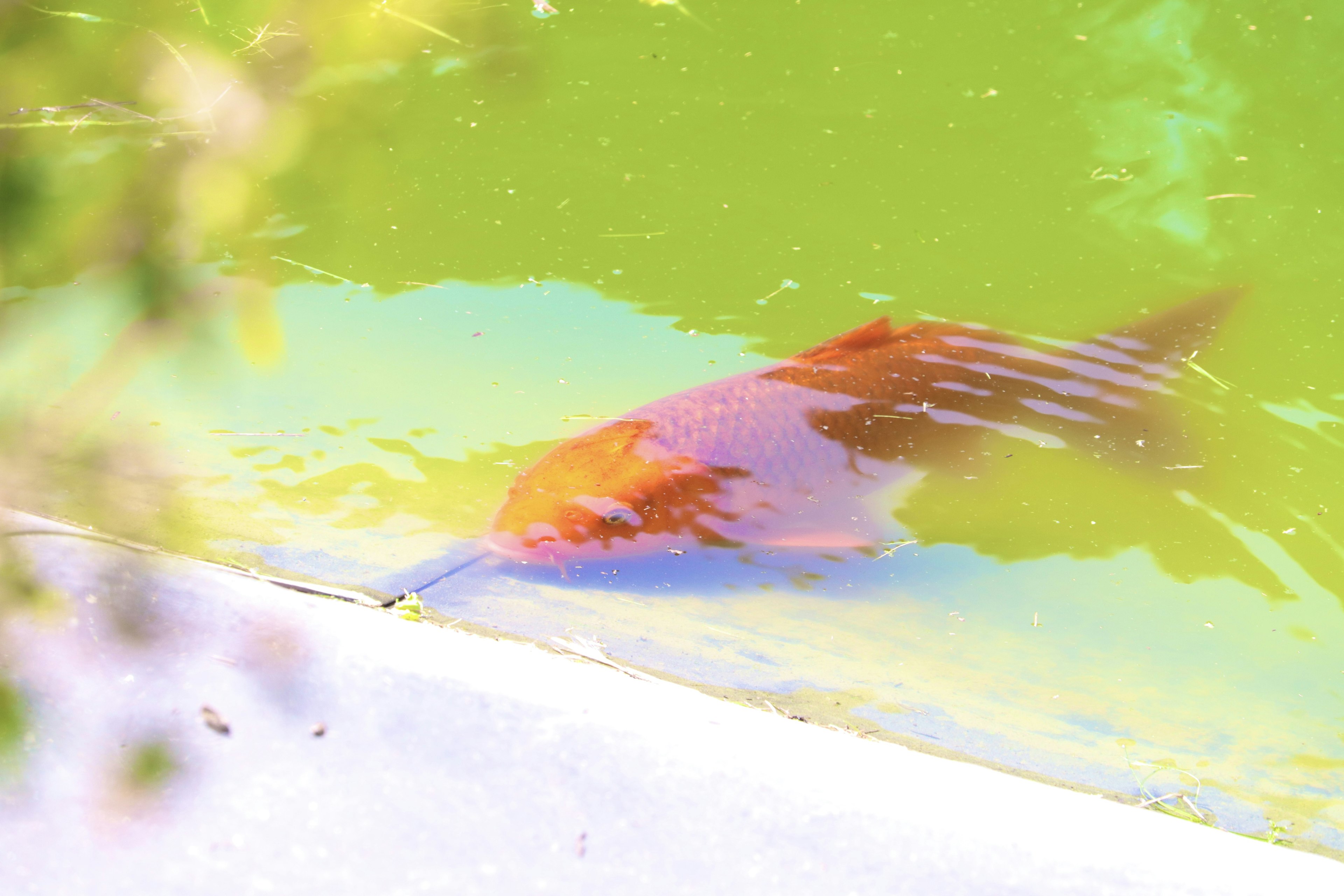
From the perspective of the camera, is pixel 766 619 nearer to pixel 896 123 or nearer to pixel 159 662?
pixel 159 662

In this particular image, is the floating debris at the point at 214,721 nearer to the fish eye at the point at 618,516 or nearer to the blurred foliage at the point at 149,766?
the blurred foliage at the point at 149,766

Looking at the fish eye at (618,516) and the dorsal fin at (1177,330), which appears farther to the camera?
the dorsal fin at (1177,330)

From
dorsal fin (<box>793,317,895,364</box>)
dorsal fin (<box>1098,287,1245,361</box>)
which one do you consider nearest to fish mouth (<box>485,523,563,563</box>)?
dorsal fin (<box>793,317,895,364</box>)

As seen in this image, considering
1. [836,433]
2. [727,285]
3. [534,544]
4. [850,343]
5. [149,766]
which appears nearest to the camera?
[149,766]

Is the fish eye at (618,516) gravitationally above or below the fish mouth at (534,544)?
above

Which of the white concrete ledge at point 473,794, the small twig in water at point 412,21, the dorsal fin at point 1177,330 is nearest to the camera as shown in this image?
the white concrete ledge at point 473,794

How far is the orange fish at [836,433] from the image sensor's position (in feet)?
7.88

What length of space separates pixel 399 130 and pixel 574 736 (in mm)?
2693

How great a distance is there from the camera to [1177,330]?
114 inches

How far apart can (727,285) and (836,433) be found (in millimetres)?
752

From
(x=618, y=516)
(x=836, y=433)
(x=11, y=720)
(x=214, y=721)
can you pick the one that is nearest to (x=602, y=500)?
(x=618, y=516)

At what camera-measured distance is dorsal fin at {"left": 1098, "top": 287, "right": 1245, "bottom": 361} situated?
2879 mm

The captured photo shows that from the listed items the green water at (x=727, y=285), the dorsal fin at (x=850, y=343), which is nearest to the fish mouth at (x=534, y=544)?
the green water at (x=727, y=285)

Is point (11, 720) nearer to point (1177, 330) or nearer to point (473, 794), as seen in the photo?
point (473, 794)
